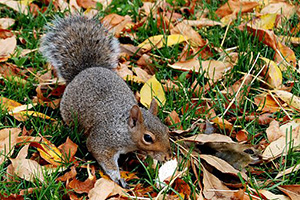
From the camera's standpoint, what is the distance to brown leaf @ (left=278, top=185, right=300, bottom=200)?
170 centimetres

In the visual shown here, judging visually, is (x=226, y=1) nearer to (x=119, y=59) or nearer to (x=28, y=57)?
(x=119, y=59)

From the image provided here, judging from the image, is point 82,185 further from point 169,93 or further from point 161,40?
point 161,40

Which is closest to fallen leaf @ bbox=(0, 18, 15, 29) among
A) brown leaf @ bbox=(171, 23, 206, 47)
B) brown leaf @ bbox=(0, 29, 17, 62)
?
brown leaf @ bbox=(0, 29, 17, 62)

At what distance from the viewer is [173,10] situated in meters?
3.08

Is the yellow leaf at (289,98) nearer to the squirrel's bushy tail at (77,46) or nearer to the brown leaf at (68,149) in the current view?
the squirrel's bushy tail at (77,46)

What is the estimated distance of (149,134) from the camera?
1.79 metres

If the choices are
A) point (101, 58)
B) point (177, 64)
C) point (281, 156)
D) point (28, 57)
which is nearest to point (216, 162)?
point (281, 156)

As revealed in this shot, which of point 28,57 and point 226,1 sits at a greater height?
point 226,1

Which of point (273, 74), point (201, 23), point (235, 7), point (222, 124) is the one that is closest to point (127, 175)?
point (222, 124)

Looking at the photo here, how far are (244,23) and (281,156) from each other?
127cm

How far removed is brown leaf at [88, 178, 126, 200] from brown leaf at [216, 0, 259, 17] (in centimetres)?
167

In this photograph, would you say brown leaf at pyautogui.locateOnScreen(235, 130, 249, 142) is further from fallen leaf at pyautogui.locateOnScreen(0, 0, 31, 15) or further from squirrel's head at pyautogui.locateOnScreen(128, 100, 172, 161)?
fallen leaf at pyautogui.locateOnScreen(0, 0, 31, 15)

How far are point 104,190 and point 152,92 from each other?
2.26 ft

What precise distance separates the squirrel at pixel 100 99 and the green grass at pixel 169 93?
9 centimetres
